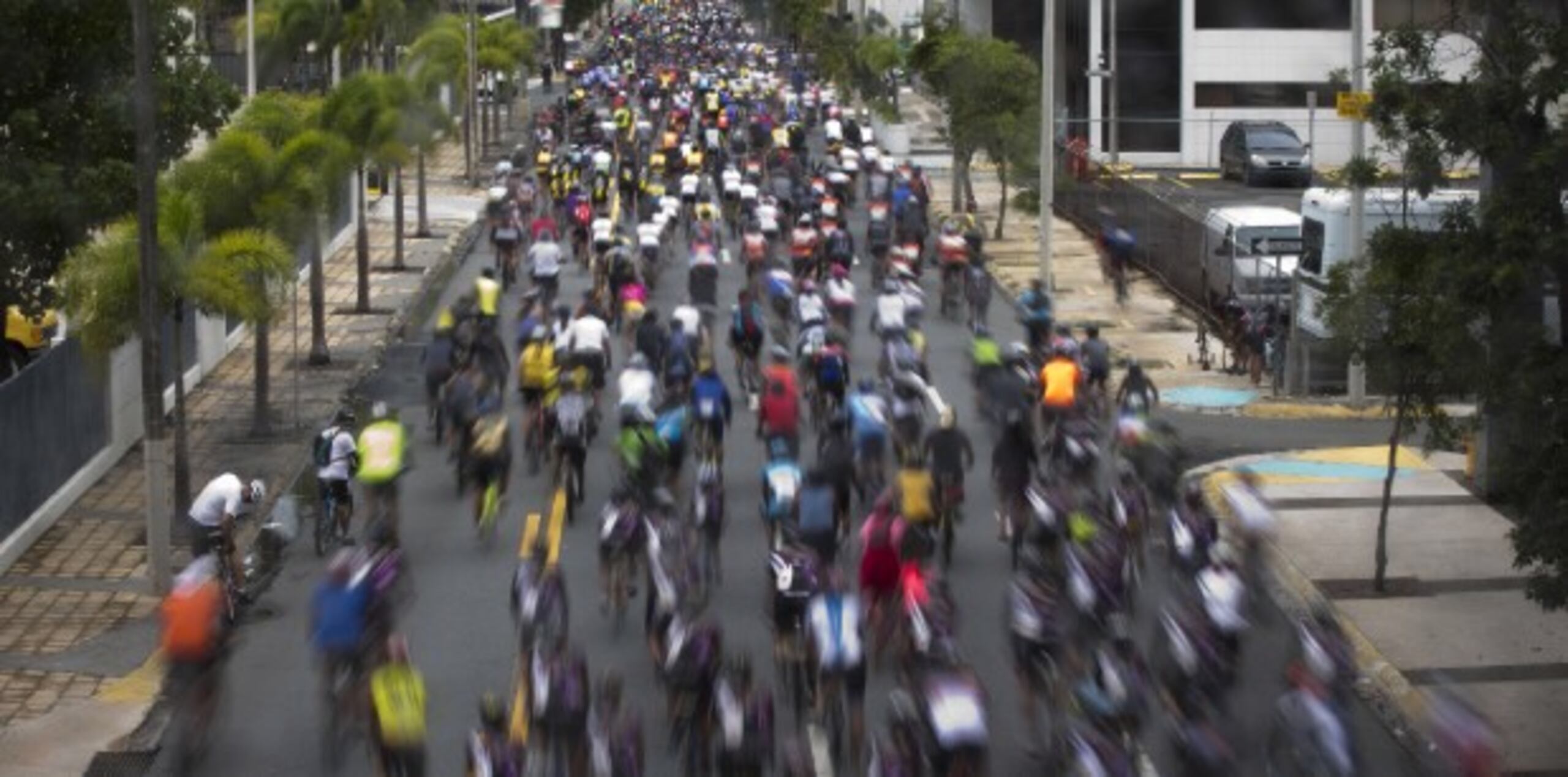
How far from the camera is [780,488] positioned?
60.8ft

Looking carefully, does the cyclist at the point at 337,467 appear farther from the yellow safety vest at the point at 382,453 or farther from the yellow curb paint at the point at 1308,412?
the yellow curb paint at the point at 1308,412

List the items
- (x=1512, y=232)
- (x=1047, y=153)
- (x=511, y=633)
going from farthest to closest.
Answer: (x=1047, y=153) < (x=511, y=633) < (x=1512, y=232)

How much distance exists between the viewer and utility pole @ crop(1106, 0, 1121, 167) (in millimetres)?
59812

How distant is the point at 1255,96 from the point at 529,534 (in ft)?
146

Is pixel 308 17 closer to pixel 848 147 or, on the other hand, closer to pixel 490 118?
pixel 848 147

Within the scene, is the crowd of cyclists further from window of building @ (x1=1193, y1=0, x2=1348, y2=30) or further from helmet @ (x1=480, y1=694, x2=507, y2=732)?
window of building @ (x1=1193, y1=0, x2=1348, y2=30)

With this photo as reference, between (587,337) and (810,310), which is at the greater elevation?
(810,310)

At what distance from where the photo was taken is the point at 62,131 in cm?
2247

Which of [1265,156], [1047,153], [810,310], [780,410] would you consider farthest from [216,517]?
[1265,156]

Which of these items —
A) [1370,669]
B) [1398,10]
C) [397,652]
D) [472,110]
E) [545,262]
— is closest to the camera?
[397,652]

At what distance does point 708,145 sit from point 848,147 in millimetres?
3318

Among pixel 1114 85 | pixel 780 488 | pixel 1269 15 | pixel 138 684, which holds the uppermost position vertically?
pixel 1269 15

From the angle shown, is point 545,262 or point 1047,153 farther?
point 1047,153

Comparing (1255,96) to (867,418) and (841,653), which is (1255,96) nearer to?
(867,418)
